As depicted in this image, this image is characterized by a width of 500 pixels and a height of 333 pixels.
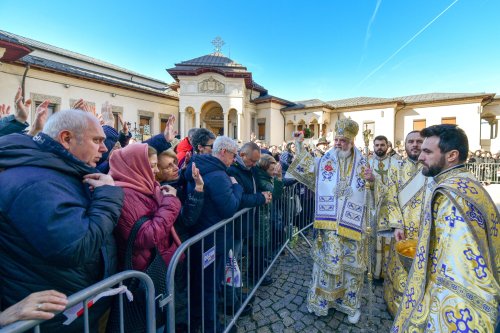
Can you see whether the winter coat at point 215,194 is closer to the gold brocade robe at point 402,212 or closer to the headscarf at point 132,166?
the headscarf at point 132,166

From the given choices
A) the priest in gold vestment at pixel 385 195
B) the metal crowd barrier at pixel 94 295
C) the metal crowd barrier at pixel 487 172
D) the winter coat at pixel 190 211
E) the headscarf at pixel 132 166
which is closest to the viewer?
the metal crowd barrier at pixel 94 295

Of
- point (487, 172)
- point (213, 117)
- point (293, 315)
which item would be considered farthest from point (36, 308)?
point (213, 117)

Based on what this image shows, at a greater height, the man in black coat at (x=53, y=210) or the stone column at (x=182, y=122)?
the stone column at (x=182, y=122)

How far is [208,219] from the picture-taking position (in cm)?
250

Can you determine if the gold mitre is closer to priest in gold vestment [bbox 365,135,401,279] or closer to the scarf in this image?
the scarf

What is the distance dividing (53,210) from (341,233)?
2.65 metres

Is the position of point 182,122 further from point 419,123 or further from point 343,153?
point 419,123

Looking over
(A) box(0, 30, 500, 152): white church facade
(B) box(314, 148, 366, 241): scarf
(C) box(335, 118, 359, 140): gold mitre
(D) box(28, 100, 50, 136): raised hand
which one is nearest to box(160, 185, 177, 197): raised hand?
(D) box(28, 100, 50, 136): raised hand

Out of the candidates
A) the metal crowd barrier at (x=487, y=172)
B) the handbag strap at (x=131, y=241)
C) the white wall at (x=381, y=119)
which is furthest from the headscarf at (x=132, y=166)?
the white wall at (x=381, y=119)

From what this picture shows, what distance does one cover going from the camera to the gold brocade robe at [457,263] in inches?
52.0

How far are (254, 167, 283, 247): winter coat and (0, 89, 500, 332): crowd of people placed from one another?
17cm

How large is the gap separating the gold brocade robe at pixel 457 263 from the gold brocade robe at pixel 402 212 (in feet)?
3.94

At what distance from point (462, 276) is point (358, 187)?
5.47 feet

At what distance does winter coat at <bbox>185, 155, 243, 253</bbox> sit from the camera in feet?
7.80
